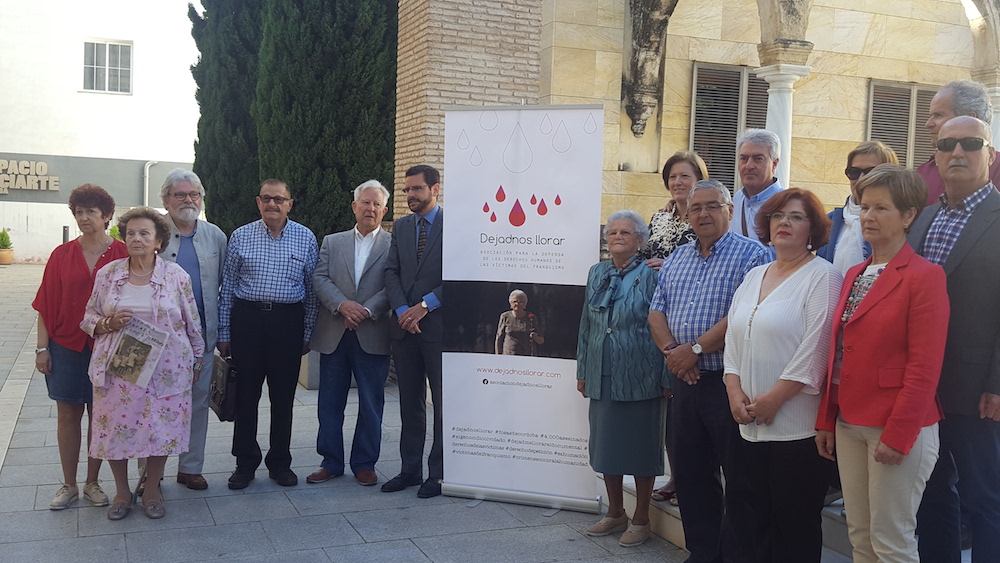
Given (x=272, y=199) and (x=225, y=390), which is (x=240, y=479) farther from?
(x=272, y=199)

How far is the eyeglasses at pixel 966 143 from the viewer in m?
→ 3.22

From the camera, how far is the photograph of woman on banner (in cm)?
501

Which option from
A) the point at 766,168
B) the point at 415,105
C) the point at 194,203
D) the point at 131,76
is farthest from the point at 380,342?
the point at 131,76

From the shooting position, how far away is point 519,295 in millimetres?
5012

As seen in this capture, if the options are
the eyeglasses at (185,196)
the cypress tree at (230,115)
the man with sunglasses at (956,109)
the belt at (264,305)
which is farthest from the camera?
the cypress tree at (230,115)

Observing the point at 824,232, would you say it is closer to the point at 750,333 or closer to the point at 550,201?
the point at 750,333

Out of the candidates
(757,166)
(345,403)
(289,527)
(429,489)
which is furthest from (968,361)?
(345,403)

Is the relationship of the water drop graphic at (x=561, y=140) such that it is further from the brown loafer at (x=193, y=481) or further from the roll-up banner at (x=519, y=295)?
the brown loafer at (x=193, y=481)

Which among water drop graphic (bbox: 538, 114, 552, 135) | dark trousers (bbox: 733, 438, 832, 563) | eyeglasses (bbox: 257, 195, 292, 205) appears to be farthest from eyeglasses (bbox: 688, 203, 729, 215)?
eyeglasses (bbox: 257, 195, 292, 205)

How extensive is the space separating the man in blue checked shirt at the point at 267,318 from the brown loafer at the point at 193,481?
0.16m

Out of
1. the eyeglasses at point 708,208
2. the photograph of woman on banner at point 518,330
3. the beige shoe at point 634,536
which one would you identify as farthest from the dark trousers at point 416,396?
the eyeglasses at point 708,208

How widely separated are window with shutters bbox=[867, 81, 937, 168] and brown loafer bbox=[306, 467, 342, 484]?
10.2 metres

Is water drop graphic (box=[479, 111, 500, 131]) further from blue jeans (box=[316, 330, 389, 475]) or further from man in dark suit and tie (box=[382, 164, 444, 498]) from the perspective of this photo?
blue jeans (box=[316, 330, 389, 475])

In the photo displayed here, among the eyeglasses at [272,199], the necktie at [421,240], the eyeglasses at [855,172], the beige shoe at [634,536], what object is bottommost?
the beige shoe at [634,536]
